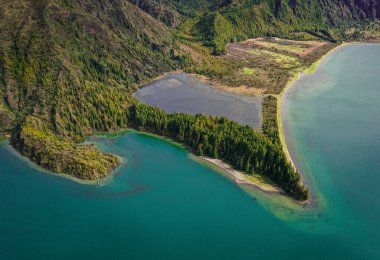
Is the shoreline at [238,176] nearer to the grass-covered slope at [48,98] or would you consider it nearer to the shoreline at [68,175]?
the shoreline at [68,175]

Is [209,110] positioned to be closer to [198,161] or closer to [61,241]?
[198,161]

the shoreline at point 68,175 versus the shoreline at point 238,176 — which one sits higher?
the shoreline at point 238,176

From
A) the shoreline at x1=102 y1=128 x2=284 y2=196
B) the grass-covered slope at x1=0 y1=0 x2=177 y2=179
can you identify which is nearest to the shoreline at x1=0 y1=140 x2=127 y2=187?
the grass-covered slope at x1=0 y1=0 x2=177 y2=179

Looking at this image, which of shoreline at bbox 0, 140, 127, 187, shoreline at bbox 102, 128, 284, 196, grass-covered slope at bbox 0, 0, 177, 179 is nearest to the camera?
shoreline at bbox 102, 128, 284, 196

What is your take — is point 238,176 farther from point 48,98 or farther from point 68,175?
point 48,98

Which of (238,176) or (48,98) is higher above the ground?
(48,98)

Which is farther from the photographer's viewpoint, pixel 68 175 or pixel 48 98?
pixel 48 98

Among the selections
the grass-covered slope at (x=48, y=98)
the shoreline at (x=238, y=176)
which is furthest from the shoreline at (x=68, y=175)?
the shoreline at (x=238, y=176)

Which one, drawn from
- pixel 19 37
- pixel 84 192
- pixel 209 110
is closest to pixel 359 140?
pixel 209 110

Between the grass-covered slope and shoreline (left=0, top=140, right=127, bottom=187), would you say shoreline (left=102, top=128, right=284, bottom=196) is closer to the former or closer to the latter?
shoreline (left=0, top=140, right=127, bottom=187)

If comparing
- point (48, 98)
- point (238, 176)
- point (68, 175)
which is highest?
point (48, 98)

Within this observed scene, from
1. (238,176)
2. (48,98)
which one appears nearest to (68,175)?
(48,98)
